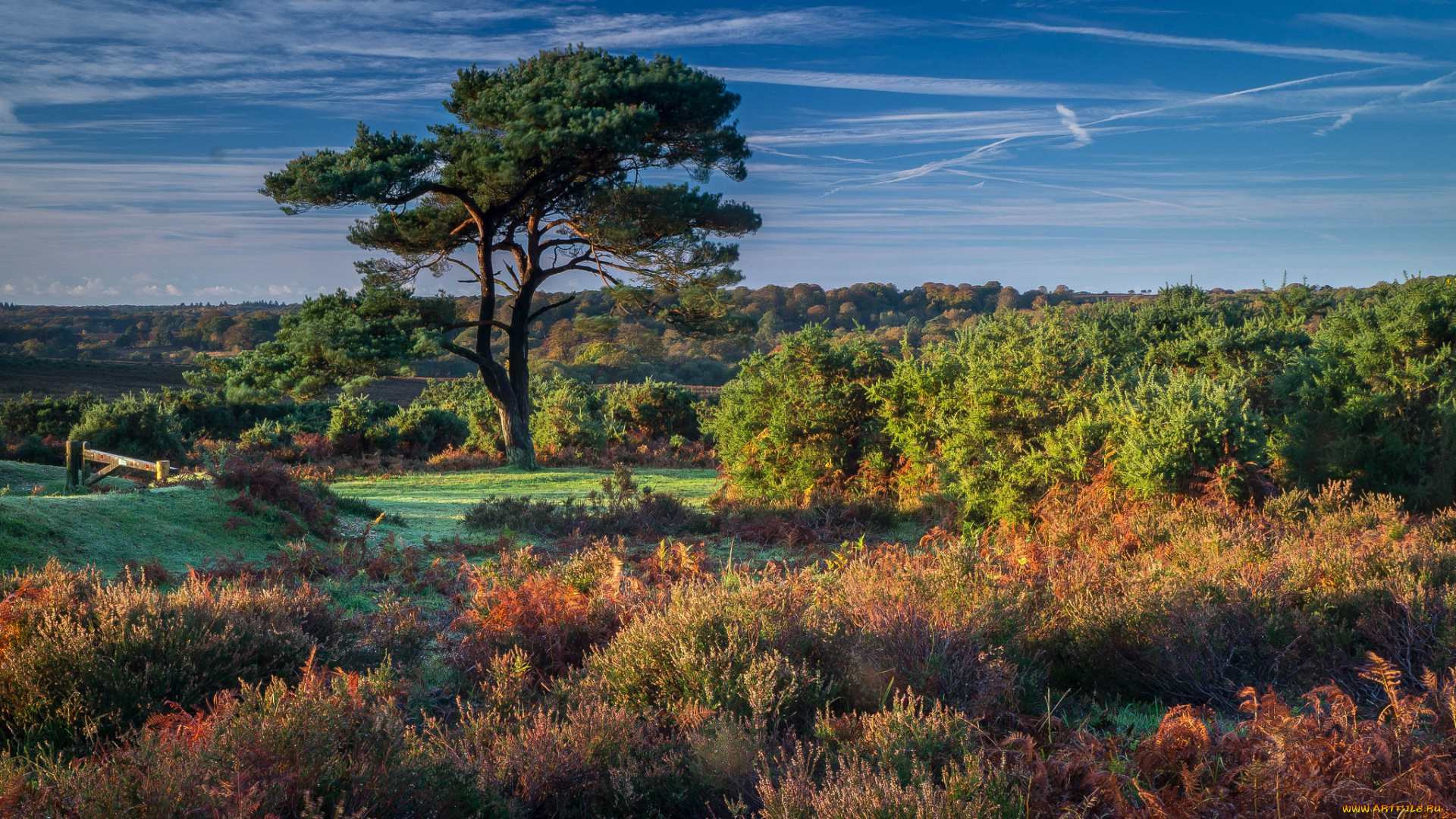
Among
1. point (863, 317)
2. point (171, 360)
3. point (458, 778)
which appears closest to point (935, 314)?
point (863, 317)

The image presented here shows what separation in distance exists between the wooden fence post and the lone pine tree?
241 inches

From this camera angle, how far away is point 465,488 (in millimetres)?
14648

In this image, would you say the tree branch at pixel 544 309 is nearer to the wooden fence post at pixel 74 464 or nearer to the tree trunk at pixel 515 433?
the tree trunk at pixel 515 433

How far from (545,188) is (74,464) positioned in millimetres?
11108

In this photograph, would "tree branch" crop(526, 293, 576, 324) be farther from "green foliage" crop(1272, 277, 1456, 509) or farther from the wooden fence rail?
"green foliage" crop(1272, 277, 1456, 509)

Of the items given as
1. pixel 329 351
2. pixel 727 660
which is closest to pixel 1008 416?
pixel 727 660

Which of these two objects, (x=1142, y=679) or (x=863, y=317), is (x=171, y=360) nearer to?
(x=863, y=317)

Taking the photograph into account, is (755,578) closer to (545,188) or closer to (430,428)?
(545,188)

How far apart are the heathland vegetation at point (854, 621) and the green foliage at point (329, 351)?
12.8 feet

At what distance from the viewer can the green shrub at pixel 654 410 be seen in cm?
2609

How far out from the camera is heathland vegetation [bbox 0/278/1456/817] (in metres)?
2.62

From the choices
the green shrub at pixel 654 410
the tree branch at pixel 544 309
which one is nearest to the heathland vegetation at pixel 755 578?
the tree branch at pixel 544 309

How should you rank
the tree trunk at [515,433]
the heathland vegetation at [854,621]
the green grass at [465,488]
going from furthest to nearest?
the tree trunk at [515,433] < the green grass at [465,488] < the heathland vegetation at [854,621]

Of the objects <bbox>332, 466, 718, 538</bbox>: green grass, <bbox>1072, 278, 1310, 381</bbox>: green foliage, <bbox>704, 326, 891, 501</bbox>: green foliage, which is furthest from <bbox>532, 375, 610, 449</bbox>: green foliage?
<bbox>1072, 278, 1310, 381</bbox>: green foliage
